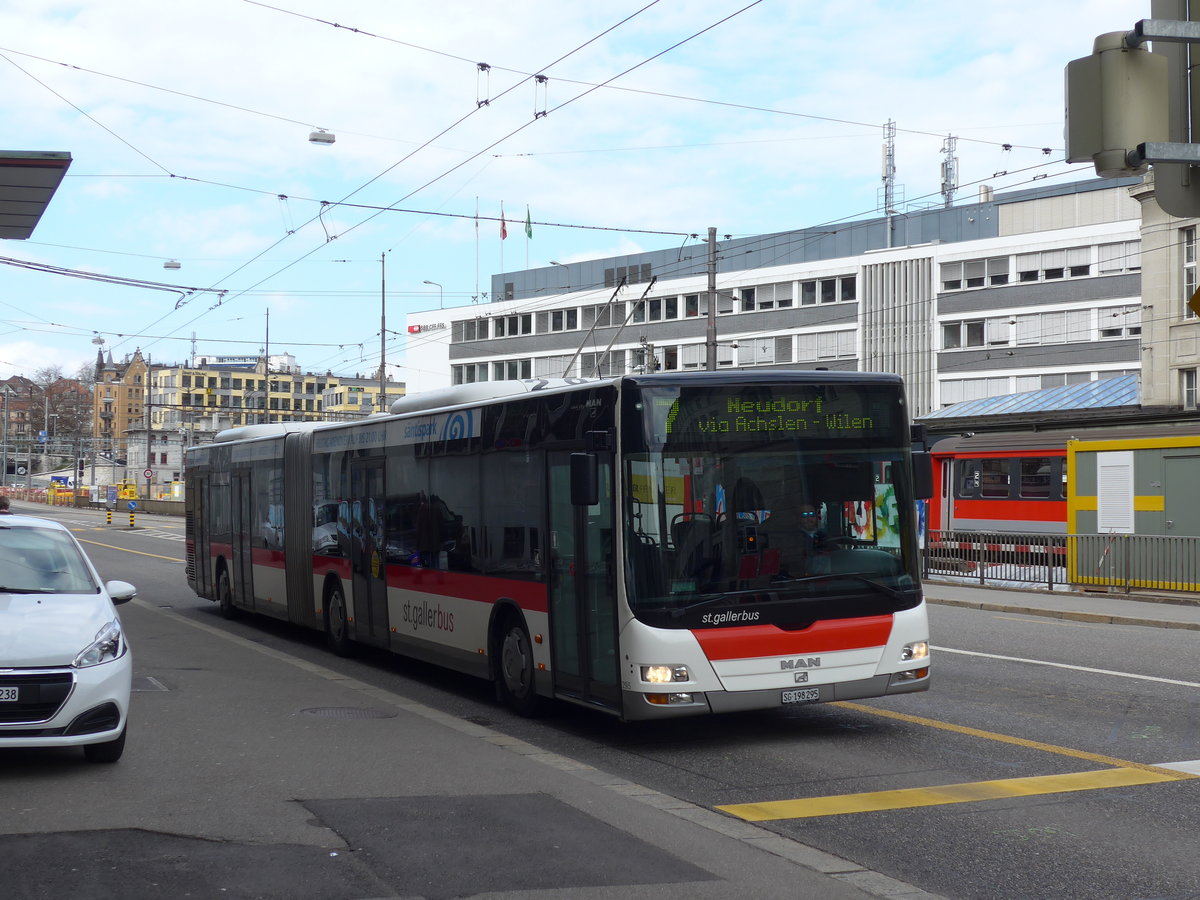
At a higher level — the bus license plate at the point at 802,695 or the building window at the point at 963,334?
the building window at the point at 963,334

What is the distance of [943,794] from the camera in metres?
7.69

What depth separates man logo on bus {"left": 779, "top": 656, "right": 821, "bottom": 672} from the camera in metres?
9.31

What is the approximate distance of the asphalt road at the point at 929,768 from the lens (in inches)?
250

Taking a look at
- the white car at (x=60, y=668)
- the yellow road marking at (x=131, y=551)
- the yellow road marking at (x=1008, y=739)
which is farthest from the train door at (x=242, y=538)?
the yellow road marking at (x=131, y=551)

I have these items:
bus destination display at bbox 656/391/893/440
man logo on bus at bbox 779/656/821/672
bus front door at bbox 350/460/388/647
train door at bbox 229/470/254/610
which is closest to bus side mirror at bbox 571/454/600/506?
bus destination display at bbox 656/391/893/440

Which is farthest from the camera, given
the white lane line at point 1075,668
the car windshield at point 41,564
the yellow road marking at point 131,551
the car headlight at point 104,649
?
the yellow road marking at point 131,551

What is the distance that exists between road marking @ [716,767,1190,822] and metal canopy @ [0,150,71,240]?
9.89 metres

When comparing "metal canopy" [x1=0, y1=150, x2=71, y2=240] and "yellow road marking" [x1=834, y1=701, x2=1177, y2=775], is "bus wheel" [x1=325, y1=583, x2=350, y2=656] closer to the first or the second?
"metal canopy" [x1=0, y1=150, x2=71, y2=240]

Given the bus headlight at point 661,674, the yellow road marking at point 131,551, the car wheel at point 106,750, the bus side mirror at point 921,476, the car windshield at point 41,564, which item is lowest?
the yellow road marking at point 131,551

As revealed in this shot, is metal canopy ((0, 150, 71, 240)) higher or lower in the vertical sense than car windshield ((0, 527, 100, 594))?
higher

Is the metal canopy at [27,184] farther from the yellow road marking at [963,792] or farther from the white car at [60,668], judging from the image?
the yellow road marking at [963,792]

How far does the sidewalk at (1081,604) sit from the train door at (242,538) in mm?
11026

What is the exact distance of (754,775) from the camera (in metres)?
8.42

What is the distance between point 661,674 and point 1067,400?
31229 mm
